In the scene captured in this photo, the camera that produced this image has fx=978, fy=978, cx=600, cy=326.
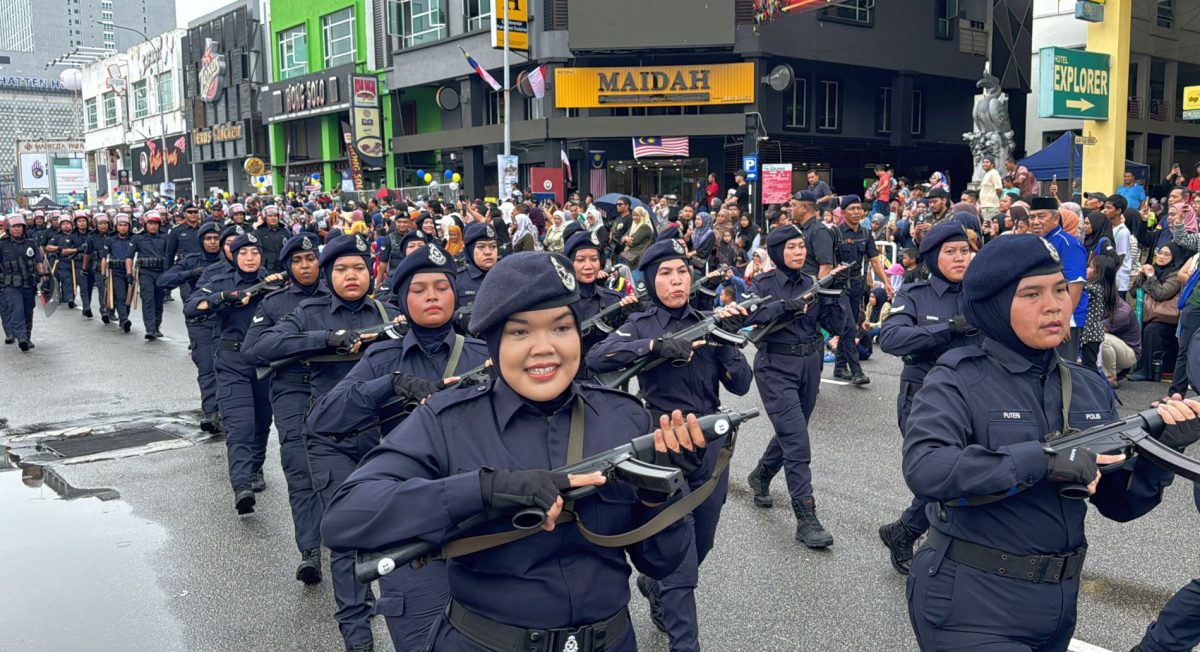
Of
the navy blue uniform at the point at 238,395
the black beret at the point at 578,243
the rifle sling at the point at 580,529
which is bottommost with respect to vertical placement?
the navy blue uniform at the point at 238,395

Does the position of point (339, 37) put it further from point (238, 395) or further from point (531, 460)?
point (531, 460)

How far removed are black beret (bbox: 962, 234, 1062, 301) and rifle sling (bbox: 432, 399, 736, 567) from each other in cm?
101

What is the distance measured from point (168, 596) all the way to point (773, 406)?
384cm

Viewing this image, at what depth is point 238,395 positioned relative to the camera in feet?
25.0

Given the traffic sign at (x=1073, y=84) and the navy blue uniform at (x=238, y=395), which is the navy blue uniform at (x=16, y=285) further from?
the traffic sign at (x=1073, y=84)

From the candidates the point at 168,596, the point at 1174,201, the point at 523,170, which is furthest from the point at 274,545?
the point at 523,170

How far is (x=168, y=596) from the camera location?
→ 18.7 feet

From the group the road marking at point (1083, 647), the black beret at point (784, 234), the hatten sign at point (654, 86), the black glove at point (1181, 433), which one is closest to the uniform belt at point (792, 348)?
the black beret at point (784, 234)

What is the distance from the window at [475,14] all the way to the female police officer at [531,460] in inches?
1355

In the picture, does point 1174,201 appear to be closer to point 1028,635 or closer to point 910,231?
point 910,231

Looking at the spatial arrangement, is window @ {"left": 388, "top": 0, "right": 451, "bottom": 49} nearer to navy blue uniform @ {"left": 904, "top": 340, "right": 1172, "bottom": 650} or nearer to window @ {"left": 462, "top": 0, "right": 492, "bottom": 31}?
window @ {"left": 462, "top": 0, "right": 492, "bottom": 31}

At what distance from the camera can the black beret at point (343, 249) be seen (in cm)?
563

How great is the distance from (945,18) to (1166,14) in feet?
23.2


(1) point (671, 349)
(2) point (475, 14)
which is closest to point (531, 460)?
(1) point (671, 349)
